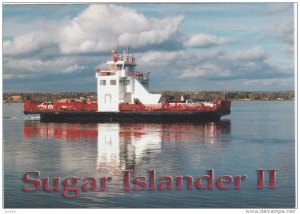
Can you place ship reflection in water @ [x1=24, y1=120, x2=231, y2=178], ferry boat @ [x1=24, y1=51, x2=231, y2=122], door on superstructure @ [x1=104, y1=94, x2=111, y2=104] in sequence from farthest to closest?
door on superstructure @ [x1=104, y1=94, x2=111, y2=104]
ferry boat @ [x1=24, y1=51, x2=231, y2=122]
ship reflection in water @ [x1=24, y1=120, x2=231, y2=178]

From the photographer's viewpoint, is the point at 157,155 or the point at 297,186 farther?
the point at 157,155

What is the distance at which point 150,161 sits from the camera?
2061cm

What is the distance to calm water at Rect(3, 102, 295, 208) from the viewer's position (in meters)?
14.5

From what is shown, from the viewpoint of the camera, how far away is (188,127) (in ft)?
121

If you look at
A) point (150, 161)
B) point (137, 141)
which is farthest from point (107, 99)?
point (150, 161)

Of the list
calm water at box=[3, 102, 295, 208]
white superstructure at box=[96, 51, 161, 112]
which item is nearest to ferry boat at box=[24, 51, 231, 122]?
white superstructure at box=[96, 51, 161, 112]

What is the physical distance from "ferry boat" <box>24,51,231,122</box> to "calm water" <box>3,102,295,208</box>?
4.73 meters

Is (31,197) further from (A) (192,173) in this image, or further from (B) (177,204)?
(A) (192,173)

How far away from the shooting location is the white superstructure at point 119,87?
4359 cm

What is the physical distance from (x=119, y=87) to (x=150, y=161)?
2361 centimetres

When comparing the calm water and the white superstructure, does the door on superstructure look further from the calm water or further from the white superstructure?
the calm water

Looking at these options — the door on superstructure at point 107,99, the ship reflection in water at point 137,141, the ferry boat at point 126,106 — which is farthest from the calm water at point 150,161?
the door on superstructure at point 107,99

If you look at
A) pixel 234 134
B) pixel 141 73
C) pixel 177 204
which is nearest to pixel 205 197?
pixel 177 204

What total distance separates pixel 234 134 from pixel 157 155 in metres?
11.7
